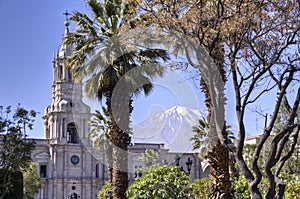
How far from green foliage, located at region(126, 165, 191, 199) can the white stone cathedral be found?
121ft

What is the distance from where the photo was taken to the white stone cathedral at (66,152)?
52531mm

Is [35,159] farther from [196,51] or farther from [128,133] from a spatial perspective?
[196,51]

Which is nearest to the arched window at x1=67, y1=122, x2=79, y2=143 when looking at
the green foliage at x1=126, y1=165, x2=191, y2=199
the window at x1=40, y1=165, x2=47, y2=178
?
the window at x1=40, y1=165, x2=47, y2=178

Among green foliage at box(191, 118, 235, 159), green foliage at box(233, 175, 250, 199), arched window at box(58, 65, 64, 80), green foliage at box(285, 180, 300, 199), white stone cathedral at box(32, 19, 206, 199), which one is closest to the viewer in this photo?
green foliage at box(233, 175, 250, 199)

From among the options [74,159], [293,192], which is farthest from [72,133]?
[293,192]

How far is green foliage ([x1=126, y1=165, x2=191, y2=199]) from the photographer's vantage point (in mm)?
14469

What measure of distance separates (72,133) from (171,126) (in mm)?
39740

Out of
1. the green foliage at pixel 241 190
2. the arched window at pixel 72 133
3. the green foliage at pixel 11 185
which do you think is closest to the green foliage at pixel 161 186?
the green foliage at pixel 241 190

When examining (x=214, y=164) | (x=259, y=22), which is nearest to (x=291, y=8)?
(x=259, y=22)

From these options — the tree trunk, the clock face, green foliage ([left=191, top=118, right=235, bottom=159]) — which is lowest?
the tree trunk

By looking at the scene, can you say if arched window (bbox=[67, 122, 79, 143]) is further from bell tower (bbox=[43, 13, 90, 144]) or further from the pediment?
the pediment

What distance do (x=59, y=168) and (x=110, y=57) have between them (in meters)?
37.6

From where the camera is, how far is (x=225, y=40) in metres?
11.6

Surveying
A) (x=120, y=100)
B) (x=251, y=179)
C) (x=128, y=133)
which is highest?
(x=120, y=100)
